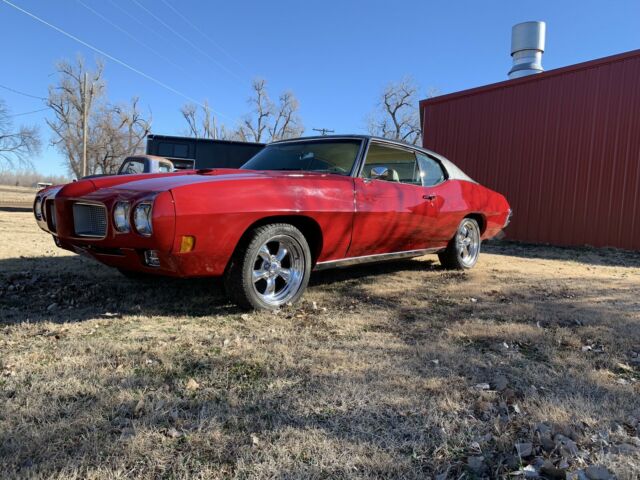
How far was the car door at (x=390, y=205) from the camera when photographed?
4.09m

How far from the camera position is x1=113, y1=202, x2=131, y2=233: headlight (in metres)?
2.99

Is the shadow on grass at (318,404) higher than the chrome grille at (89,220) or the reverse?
the reverse

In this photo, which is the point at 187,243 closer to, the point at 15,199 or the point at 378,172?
the point at 378,172

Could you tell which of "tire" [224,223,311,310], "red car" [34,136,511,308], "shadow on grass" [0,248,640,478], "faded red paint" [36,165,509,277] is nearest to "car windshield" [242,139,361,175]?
"red car" [34,136,511,308]

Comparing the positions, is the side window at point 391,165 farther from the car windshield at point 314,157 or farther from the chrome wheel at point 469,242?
the chrome wheel at point 469,242

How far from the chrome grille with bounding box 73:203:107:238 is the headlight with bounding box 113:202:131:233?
0.14m

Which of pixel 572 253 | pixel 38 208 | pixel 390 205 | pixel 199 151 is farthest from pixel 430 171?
pixel 199 151

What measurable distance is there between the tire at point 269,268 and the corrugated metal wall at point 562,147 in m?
7.89

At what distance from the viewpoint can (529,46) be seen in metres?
14.5

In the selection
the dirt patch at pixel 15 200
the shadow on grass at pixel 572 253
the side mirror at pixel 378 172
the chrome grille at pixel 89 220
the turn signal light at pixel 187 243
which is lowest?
the shadow on grass at pixel 572 253

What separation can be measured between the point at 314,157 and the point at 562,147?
7.44m

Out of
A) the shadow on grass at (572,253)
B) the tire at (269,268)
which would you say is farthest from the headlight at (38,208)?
the shadow on grass at (572,253)

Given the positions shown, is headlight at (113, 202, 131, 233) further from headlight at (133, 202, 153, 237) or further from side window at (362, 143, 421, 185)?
side window at (362, 143, 421, 185)

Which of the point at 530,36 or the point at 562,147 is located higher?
the point at 530,36
